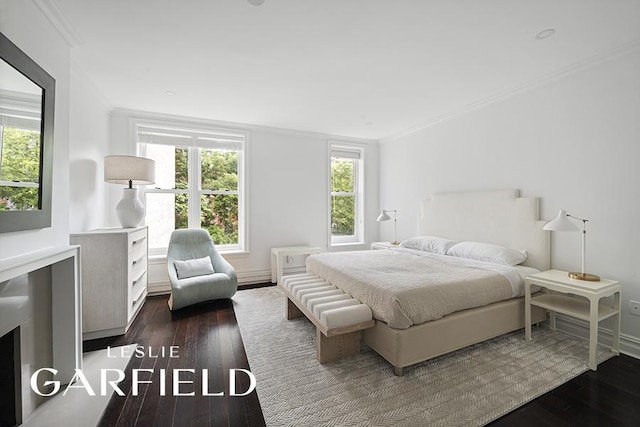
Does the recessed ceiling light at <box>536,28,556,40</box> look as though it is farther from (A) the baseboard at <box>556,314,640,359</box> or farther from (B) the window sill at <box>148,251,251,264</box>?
(B) the window sill at <box>148,251,251,264</box>

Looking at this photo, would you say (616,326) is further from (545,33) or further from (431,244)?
(545,33)

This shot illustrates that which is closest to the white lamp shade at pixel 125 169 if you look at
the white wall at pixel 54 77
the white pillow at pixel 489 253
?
the white wall at pixel 54 77

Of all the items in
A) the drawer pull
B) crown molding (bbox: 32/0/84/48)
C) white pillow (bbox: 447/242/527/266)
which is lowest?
white pillow (bbox: 447/242/527/266)

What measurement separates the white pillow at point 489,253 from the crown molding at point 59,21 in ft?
13.4

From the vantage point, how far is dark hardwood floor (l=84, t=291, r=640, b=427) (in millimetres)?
1551

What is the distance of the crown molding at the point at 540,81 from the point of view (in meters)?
2.28

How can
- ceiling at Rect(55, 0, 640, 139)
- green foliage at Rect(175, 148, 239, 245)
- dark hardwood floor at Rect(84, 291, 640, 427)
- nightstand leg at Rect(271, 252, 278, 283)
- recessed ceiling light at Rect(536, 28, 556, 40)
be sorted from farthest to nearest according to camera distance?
nightstand leg at Rect(271, 252, 278, 283) < green foliage at Rect(175, 148, 239, 245) < recessed ceiling light at Rect(536, 28, 556, 40) < ceiling at Rect(55, 0, 640, 139) < dark hardwood floor at Rect(84, 291, 640, 427)

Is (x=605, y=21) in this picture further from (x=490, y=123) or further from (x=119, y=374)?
(x=119, y=374)

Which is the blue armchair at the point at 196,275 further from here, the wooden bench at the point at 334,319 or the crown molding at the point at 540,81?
the crown molding at the point at 540,81

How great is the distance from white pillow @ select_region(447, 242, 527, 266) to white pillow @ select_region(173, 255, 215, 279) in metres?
3.04

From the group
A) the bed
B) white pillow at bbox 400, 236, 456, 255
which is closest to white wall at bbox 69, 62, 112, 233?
the bed

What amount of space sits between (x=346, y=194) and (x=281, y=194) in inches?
53.5

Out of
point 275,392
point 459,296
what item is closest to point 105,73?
point 275,392

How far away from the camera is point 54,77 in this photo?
1839 millimetres
